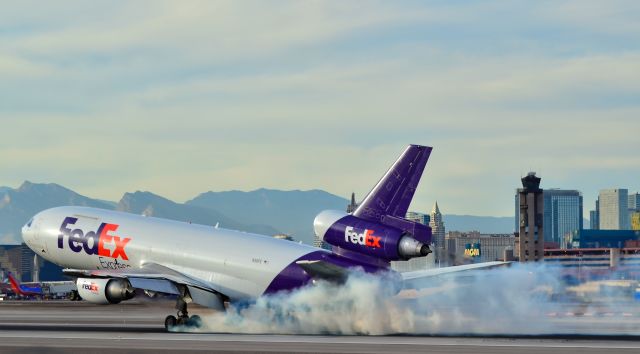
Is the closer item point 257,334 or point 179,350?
point 179,350

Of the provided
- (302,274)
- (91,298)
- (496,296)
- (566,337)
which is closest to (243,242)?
(302,274)

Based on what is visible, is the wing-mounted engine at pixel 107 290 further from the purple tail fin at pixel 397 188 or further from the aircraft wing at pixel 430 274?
the aircraft wing at pixel 430 274

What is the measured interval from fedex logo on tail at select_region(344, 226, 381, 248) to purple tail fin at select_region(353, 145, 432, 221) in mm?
1309

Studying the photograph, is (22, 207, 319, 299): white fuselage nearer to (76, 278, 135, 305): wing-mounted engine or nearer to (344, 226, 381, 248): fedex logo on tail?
(344, 226, 381, 248): fedex logo on tail

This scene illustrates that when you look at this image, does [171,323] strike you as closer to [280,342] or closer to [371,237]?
[280,342]

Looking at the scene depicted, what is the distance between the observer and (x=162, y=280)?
61.0 m

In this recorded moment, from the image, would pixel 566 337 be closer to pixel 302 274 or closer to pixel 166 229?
pixel 302 274

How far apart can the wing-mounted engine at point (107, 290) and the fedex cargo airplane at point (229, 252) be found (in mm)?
55

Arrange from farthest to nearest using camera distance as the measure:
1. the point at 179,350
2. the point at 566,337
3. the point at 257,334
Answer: the point at 257,334, the point at 566,337, the point at 179,350

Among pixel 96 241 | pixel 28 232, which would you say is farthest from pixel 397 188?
pixel 28 232

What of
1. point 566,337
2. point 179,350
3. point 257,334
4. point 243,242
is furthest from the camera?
point 243,242

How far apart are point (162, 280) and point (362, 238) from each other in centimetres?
1148

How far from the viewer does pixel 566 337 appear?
53.6 metres

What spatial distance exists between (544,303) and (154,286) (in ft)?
69.7
